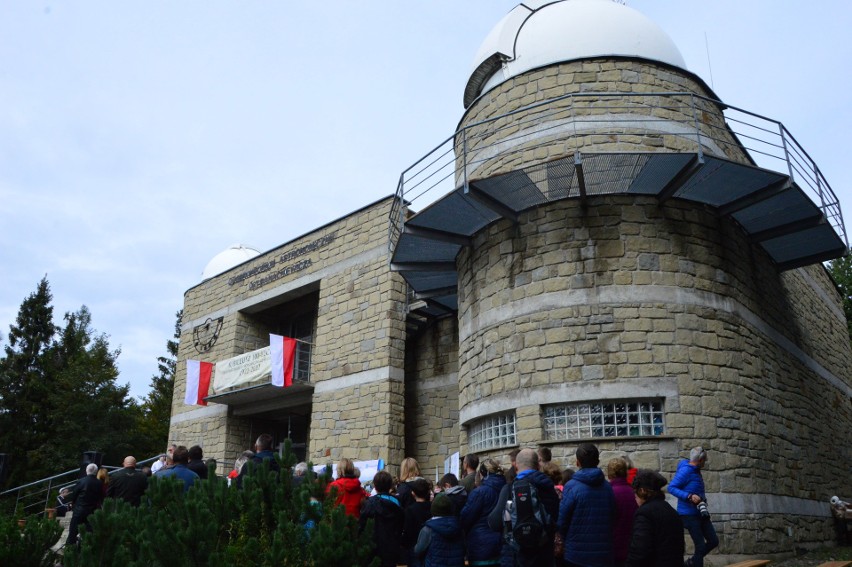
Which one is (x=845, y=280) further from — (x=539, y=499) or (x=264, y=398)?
(x=539, y=499)

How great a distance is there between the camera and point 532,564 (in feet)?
14.9

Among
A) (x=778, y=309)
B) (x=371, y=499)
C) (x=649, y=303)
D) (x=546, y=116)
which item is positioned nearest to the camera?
(x=371, y=499)

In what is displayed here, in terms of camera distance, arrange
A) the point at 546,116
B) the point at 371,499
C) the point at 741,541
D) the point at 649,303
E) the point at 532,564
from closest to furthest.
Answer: the point at 532,564 < the point at 371,499 < the point at 741,541 < the point at 649,303 < the point at 546,116

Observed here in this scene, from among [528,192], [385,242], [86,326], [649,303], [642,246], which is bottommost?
[649,303]

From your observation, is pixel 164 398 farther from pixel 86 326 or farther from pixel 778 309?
pixel 778 309

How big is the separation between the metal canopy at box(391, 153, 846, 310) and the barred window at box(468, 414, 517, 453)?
2.65m

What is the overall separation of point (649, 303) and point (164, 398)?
27351mm

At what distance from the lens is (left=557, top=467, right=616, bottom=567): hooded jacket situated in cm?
457

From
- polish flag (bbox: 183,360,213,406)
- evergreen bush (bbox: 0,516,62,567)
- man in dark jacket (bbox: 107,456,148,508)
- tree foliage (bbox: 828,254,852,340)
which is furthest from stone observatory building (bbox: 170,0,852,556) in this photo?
tree foliage (bbox: 828,254,852,340)

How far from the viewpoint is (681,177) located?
8484 millimetres

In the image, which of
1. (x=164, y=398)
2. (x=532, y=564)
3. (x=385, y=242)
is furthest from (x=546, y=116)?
(x=164, y=398)

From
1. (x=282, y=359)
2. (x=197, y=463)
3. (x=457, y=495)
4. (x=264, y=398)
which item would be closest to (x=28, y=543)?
(x=197, y=463)

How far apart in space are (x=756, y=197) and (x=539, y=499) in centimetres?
612

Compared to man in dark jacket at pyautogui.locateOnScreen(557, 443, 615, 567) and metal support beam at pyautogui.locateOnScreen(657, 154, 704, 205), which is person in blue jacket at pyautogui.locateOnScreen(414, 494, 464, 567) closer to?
man in dark jacket at pyautogui.locateOnScreen(557, 443, 615, 567)
